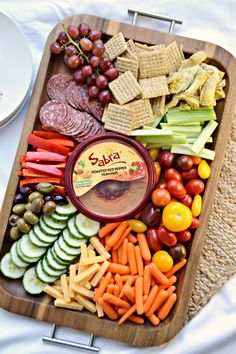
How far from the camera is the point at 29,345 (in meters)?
2.56

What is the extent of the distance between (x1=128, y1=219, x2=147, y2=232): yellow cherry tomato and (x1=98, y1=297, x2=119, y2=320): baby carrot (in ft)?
1.07

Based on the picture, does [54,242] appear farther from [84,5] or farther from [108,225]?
[84,5]

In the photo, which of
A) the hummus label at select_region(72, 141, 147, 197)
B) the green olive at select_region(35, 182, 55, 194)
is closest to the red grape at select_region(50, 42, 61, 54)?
the hummus label at select_region(72, 141, 147, 197)

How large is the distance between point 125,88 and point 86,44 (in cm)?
25

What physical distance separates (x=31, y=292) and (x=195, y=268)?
70cm

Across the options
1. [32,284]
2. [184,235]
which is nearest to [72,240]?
[32,284]

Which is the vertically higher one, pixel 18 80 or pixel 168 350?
pixel 18 80

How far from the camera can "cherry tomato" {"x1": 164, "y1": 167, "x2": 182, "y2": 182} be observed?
2.47 meters

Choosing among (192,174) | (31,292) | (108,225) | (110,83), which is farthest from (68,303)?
(110,83)

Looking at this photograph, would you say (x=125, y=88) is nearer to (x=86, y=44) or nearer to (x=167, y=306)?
(x=86, y=44)

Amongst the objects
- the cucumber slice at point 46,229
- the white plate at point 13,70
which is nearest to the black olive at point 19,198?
the cucumber slice at point 46,229

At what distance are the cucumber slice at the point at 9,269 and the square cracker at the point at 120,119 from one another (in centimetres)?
71

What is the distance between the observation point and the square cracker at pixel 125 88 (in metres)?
2.47

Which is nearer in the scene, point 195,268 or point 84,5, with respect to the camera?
point 195,268
